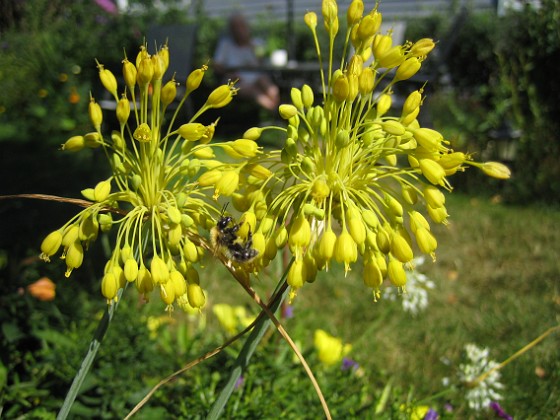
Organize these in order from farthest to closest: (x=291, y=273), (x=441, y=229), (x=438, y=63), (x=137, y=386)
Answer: (x=438, y=63) < (x=441, y=229) < (x=137, y=386) < (x=291, y=273)

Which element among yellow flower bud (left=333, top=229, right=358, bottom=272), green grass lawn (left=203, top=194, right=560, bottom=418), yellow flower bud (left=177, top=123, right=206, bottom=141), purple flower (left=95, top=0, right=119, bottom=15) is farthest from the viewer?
purple flower (left=95, top=0, right=119, bottom=15)

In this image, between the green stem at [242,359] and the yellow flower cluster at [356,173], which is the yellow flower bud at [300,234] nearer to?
the yellow flower cluster at [356,173]

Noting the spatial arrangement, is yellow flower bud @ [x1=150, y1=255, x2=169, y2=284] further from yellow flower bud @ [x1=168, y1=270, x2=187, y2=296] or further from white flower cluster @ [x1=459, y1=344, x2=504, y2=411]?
white flower cluster @ [x1=459, y1=344, x2=504, y2=411]

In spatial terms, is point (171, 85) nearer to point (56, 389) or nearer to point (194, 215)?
point (194, 215)

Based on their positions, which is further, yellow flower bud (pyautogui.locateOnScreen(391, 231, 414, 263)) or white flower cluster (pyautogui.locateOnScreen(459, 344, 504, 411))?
white flower cluster (pyautogui.locateOnScreen(459, 344, 504, 411))

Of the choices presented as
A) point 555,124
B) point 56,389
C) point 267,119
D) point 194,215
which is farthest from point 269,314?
point 267,119

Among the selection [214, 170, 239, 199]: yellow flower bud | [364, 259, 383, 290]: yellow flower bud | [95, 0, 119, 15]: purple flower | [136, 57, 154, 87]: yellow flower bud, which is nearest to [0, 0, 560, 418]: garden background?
[364, 259, 383, 290]: yellow flower bud

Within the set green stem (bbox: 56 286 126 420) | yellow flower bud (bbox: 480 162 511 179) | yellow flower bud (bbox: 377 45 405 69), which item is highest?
yellow flower bud (bbox: 377 45 405 69)
